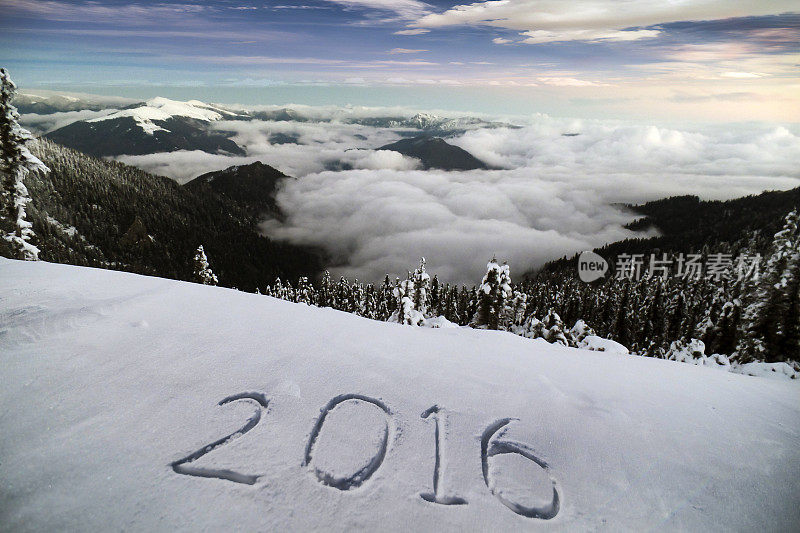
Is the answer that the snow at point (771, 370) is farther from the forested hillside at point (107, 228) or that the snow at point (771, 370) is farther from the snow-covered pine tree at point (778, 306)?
the forested hillside at point (107, 228)

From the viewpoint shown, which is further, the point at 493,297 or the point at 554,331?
the point at 493,297

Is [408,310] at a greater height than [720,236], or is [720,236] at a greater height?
[408,310]

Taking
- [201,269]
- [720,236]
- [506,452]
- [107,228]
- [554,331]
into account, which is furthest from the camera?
[107,228]

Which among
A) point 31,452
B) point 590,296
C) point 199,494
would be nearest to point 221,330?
point 31,452

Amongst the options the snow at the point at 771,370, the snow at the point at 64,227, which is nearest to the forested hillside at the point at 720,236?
the snow at the point at 771,370

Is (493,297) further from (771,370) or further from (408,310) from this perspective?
(771,370)

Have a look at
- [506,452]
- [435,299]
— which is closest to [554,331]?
[506,452]

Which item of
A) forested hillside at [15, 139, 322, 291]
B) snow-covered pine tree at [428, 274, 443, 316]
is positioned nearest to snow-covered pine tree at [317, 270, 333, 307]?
snow-covered pine tree at [428, 274, 443, 316]

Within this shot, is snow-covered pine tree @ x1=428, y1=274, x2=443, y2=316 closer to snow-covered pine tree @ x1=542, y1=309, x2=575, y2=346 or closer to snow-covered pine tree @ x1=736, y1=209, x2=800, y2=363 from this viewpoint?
snow-covered pine tree @ x1=542, y1=309, x2=575, y2=346
